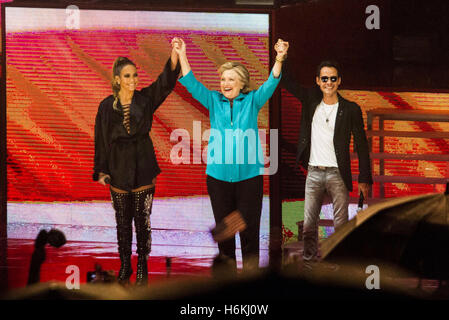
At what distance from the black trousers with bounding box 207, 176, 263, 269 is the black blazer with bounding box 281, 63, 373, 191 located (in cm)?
76

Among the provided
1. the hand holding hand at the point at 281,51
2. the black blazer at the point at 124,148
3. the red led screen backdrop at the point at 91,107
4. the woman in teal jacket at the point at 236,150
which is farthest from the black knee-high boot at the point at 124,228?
the hand holding hand at the point at 281,51

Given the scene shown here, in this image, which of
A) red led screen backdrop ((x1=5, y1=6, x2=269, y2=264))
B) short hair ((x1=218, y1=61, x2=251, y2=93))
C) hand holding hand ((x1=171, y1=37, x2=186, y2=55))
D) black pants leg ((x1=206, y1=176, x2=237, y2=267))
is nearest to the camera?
black pants leg ((x1=206, y1=176, x2=237, y2=267))

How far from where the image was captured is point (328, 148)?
7.98 meters

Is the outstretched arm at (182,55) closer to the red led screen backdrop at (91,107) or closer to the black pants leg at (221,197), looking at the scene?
the black pants leg at (221,197)

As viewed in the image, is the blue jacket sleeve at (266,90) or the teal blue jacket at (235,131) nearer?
the teal blue jacket at (235,131)

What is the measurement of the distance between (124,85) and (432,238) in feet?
11.9

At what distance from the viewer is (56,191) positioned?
9.38 m

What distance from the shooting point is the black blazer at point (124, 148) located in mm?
7656

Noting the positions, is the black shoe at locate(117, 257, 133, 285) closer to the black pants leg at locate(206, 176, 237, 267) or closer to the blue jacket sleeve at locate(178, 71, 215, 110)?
the black pants leg at locate(206, 176, 237, 267)

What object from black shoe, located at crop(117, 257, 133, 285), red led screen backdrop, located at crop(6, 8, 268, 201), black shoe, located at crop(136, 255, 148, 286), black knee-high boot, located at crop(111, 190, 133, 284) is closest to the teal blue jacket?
black knee-high boot, located at crop(111, 190, 133, 284)

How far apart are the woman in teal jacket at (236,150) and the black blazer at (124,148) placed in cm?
57

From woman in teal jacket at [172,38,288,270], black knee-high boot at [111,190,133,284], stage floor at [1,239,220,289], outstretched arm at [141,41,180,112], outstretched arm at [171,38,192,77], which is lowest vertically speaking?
stage floor at [1,239,220,289]

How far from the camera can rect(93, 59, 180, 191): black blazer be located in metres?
7.66

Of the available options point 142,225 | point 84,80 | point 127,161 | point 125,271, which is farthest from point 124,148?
point 84,80
